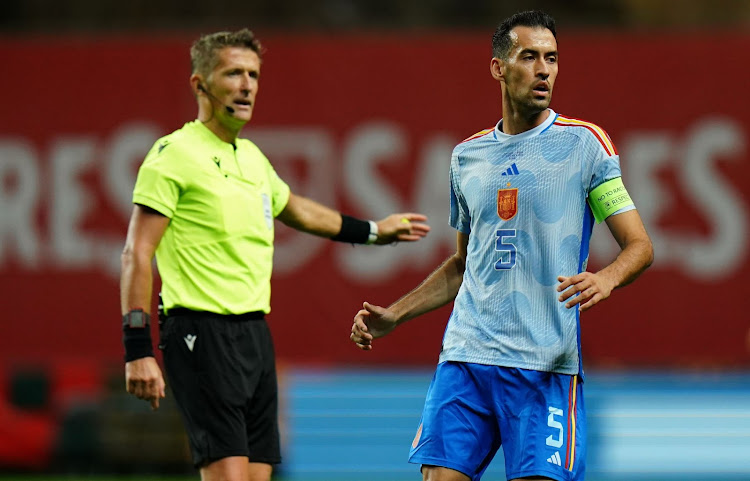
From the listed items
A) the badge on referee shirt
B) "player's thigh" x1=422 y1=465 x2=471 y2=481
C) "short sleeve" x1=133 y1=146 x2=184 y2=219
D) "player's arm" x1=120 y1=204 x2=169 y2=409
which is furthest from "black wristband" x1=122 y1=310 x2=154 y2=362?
"player's thigh" x1=422 y1=465 x2=471 y2=481

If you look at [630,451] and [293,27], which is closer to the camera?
[630,451]

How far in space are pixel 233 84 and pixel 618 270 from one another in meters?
2.16

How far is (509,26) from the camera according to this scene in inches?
181

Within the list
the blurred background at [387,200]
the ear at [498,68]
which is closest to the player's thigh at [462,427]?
the ear at [498,68]

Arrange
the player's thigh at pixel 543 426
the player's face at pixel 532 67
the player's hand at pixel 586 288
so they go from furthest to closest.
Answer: the player's face at pixel 532 67
the player's thigh at pixel 543 426
the player's hand at pixel 586 288

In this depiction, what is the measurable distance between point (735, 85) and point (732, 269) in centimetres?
146

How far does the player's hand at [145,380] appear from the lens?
16.3 feet

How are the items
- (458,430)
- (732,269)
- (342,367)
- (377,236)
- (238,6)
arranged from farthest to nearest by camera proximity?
(238,6) < (342,367) < (732,269) < (377,236) < (458,430)

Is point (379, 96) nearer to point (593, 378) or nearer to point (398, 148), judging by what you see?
point (398, 148)

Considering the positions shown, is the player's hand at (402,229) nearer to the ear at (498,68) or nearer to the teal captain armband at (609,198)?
the ear at (498,68)

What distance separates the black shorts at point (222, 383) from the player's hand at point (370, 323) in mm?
729

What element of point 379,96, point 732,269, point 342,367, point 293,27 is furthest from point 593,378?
point 293,27

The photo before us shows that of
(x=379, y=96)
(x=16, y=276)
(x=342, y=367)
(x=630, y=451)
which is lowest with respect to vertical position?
(x=630, y=451)

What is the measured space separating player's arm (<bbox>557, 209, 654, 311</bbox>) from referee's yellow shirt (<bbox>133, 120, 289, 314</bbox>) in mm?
1651
